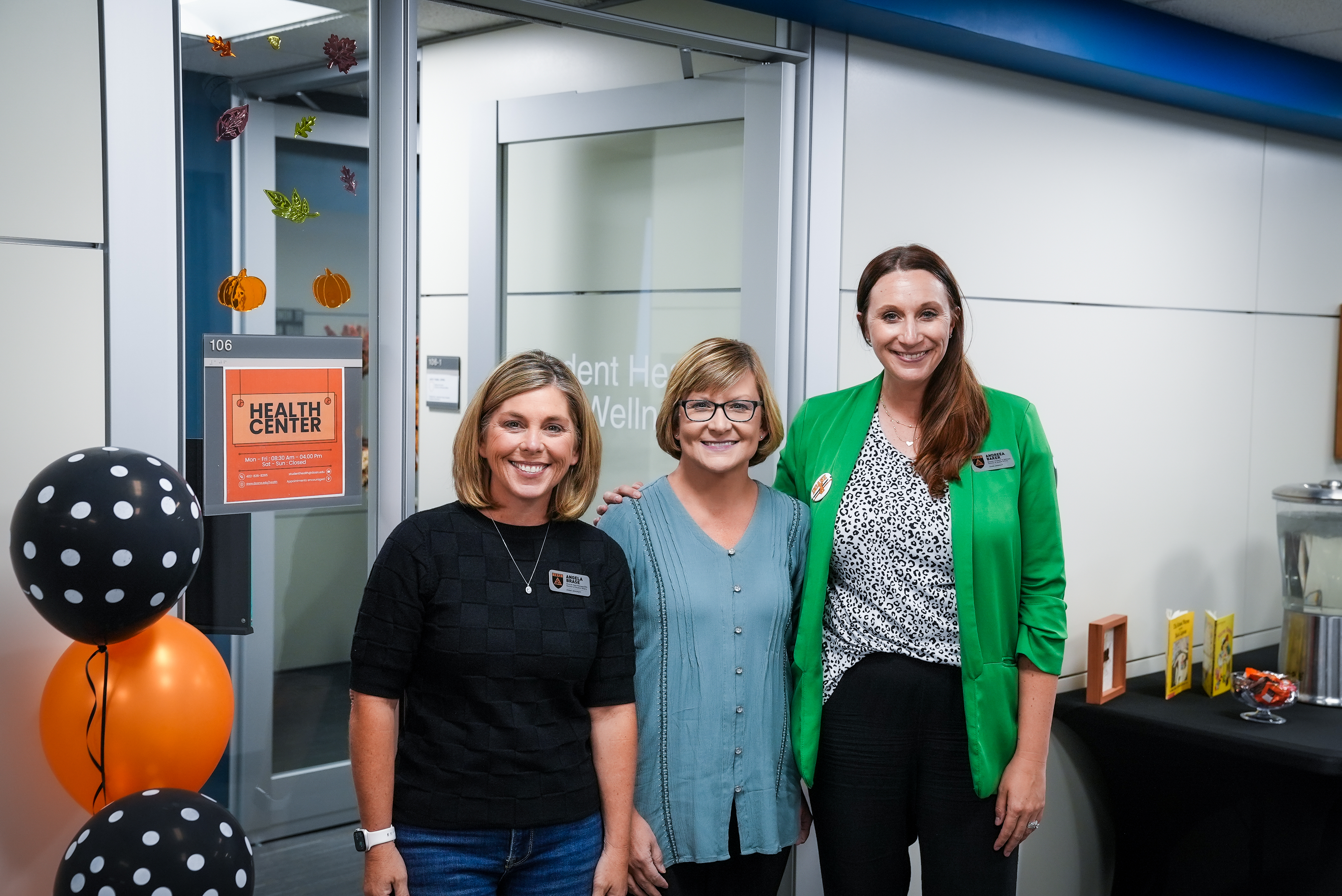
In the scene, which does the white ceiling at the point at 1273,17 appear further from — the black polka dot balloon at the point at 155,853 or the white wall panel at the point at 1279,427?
the black polka dot balloon at the point at 155,853

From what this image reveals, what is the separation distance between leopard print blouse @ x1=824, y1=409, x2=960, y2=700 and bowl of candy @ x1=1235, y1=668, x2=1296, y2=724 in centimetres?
166

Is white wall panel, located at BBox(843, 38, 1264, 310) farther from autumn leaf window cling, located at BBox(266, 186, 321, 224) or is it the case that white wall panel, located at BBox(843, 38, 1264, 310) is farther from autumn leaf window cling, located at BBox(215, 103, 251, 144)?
autumn leaf window cling, located at BBox(215, 103, 251, 144)

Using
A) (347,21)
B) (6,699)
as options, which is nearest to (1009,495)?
(347,21)

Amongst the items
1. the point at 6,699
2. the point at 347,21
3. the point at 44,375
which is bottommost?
the point at 6,699

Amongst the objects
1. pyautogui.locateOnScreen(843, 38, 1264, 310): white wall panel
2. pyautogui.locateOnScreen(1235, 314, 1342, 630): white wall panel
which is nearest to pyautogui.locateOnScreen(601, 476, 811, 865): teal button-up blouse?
pyautogui.locateOnScreen(843, 38, 1264, 310): white wall panel

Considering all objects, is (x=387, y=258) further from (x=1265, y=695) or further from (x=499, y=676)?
(x=1265, y=695)

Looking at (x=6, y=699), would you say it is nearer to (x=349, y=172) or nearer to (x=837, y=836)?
(x=349, y=172)

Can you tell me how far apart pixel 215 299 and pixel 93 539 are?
0.70m

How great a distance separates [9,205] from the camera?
6.40ft

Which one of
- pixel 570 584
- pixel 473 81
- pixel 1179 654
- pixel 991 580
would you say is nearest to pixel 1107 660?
pixel 1179 654

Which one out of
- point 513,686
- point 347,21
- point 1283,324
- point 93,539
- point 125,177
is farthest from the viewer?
point 1283,324

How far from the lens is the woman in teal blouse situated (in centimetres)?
211

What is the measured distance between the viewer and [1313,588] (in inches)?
147

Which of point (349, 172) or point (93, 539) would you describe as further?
point (349, 172)
